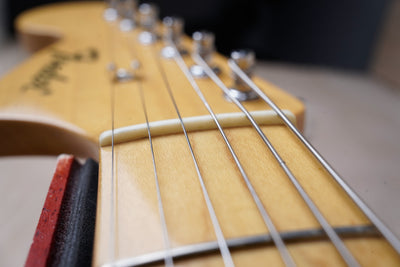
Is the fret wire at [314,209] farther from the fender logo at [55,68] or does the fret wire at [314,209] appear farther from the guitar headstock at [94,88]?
the fender logo at [55,68]

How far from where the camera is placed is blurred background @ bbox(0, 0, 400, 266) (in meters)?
1.16

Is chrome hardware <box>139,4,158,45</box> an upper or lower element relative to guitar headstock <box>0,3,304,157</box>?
upper

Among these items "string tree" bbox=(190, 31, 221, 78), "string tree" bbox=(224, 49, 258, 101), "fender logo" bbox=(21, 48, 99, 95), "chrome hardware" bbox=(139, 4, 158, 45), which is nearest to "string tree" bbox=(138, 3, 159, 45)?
"chrome hardware" bbox=(139, 4, 158, 45)

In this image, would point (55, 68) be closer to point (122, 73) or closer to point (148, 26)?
point (122, 73)

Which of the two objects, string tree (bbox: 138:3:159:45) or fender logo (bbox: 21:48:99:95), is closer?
fender logo (bbox: 21:48:99:95)

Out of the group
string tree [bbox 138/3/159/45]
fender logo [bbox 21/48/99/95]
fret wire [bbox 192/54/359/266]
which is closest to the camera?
fret wire [bbox 192/54/359/266]

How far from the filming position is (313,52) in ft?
7.93

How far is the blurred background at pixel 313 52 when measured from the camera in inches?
45.6

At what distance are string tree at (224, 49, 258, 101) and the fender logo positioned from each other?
1.27ft

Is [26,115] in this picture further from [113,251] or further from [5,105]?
[113,251]

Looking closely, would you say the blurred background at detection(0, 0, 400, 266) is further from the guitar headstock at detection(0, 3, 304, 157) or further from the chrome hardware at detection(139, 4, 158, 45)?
the chrome hardware at detection(139, 4, 158, 45)

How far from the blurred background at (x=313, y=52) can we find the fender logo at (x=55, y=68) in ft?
1.16

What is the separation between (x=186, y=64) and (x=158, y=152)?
0.46 m

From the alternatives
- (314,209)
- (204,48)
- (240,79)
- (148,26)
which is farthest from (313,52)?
(314,209)
